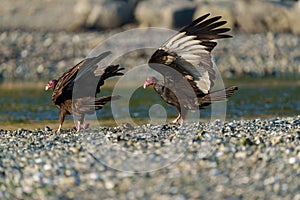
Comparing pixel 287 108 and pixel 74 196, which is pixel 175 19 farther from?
pixel 74 196

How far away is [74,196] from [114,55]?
1169 inches

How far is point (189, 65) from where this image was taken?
569 inches

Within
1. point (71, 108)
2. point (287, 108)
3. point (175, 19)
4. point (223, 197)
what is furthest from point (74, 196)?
point (175, 19)

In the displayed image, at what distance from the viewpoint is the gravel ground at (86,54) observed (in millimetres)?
37438

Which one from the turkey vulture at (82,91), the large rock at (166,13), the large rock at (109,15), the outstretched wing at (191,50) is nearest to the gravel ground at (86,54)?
the large rock at (109,15)

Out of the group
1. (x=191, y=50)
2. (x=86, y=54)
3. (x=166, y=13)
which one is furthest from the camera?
(x=166, y=13)

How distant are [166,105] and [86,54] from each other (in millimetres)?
14711

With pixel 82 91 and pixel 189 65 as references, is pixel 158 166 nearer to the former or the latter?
pixel 189 65

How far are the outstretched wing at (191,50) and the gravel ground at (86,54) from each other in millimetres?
21623

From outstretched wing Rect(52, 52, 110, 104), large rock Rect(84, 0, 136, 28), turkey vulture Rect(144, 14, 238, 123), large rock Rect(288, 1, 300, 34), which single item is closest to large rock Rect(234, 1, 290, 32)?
large rock Rect(288, 1, 300, 34)

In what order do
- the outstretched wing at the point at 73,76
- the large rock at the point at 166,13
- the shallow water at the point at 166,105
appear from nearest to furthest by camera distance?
the outstretched wing at the point at 73,76
the shallow water at the point at 166,105
the large rock at the point at 166,13

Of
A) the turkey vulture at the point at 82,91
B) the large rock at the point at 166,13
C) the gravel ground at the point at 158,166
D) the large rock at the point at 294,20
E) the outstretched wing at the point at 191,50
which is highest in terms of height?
the large rock at the point at 166,13

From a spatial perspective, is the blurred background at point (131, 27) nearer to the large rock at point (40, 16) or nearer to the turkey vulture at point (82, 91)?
the large rock at point (40, 16)

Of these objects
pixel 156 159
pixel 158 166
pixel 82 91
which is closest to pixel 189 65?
pixel 82 91
